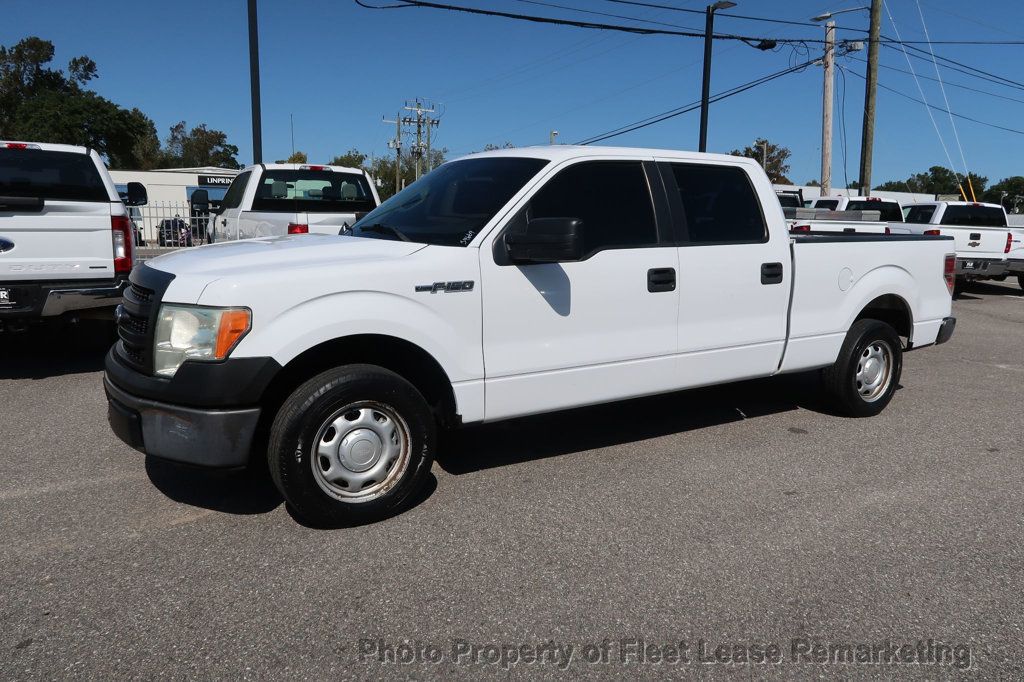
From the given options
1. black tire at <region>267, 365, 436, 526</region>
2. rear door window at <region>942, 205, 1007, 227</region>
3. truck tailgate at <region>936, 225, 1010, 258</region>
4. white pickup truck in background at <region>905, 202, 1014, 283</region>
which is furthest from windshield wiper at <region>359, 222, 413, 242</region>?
rear door window at <region>942, 205, 1007, 227</region>

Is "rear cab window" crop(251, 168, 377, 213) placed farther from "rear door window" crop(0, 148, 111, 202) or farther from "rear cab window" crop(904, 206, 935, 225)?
"rear cab window" crop(904, 206, 935, 225)

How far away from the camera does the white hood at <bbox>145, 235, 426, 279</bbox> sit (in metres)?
3.73

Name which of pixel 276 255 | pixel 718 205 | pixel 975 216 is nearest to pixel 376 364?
pixel 276 255

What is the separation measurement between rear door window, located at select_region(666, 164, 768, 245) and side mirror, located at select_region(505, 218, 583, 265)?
1.18m

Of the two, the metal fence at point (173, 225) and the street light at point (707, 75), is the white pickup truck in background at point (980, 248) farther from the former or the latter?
the metal fence at point (173, 225)

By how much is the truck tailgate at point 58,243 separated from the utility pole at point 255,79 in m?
5.76

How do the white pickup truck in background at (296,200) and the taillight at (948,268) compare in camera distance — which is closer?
the taillight at (948,268)

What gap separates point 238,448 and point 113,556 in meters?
0.74

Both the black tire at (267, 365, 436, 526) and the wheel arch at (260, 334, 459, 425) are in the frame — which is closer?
the black tire at (267, 365, 436, 526)

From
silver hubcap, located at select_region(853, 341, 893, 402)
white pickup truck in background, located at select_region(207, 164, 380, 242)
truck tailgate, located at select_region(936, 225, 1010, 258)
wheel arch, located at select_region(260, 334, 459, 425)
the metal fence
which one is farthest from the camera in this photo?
the metal fence

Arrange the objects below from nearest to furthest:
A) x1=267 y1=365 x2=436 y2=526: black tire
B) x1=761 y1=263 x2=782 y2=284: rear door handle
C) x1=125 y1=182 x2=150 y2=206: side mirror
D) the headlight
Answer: the headlight → x1=267 y1=365 x2=436 y2=526: black tire → x1=761 y1=263 x2=782 y2=284: rear door handle → x1=125 y1=182 x2=150 y2=206: side mirror

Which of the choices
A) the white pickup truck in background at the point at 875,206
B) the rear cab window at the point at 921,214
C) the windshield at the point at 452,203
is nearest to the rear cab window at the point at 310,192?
the windshield at the point at 452,203

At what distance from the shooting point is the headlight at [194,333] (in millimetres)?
3492

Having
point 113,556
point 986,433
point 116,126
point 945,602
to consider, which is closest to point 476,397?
point 113,556
